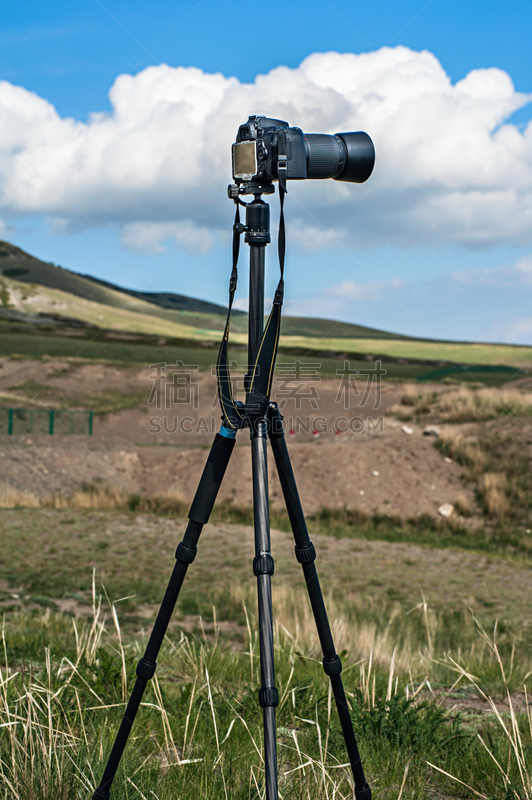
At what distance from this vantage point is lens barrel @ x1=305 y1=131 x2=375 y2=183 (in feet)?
8.09

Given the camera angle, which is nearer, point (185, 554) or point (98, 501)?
point (185, 554)

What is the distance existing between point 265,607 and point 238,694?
5.86ft

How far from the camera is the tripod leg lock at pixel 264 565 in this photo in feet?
6.82

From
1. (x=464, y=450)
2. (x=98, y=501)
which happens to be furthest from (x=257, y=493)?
(x=464, y=450)

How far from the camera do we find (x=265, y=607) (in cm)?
205

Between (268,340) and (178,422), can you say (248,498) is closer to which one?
(268,340)

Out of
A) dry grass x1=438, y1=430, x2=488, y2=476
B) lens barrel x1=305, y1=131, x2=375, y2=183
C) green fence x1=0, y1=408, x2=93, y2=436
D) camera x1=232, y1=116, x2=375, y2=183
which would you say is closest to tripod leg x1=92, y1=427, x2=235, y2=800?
A: camera x1=232, y1=116, x2=375, y2=183

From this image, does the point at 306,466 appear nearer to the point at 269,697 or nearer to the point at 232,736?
the point at 232,736

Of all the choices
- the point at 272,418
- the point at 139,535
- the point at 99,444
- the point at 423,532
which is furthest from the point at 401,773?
the point at 99,444

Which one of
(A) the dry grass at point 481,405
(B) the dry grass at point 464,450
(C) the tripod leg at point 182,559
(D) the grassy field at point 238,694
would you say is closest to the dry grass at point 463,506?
(B) the dry grass at point 464,450

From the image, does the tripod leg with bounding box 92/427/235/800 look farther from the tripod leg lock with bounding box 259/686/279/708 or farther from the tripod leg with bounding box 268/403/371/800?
the tripod leg lock with bounding box 259/686/279/708

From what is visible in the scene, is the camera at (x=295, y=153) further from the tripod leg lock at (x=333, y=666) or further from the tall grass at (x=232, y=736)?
the tall grass at (x=232, y=736)

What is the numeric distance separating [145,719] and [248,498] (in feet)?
36.7

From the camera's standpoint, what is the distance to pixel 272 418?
238 centimetres
